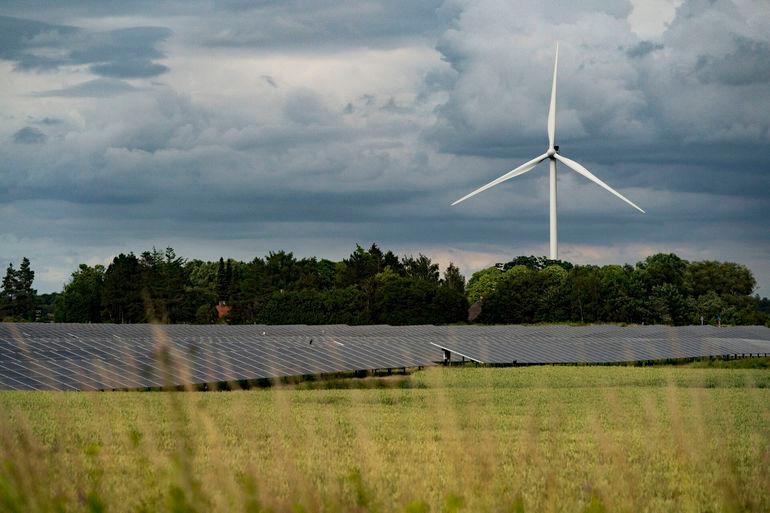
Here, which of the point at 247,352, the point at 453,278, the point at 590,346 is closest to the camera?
the point at 247,352

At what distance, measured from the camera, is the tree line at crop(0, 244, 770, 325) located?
4791 inches

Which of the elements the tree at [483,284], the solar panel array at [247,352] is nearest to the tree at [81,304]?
the solar panel array at [247,352]

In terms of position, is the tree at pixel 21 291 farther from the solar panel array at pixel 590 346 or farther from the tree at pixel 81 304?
the solar panel array at pixel 590 346

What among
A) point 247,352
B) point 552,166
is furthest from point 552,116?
point 247,352

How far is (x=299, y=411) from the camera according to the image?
23.5m

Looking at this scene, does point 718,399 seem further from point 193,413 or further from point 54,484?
point 54,484

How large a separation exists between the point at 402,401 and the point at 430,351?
29.6 metres

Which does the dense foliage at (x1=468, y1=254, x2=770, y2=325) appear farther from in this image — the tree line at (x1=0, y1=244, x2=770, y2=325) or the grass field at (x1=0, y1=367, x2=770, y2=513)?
the grass field at (x1=0, y1=367, x2=770, y2=513)

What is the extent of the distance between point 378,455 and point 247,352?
28669mm

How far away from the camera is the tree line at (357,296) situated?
122 metres

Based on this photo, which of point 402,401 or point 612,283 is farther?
point 612,283

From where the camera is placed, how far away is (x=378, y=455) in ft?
49.8

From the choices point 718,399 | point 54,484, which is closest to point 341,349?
point 718,399

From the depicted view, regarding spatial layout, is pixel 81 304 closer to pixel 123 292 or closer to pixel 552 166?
pixel 123 292
